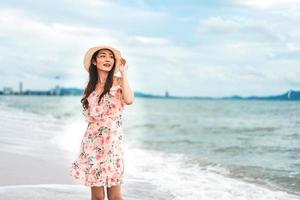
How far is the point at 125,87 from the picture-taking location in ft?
14.9

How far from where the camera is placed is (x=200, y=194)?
7.29 metres

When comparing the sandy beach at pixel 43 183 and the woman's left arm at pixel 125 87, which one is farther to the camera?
the sandy beach at pixel 43 183

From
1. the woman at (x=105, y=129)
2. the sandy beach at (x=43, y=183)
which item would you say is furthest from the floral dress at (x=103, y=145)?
the sandy beach at (x=43, y=183)

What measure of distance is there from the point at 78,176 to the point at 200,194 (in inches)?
121

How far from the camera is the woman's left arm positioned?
4.53 metres

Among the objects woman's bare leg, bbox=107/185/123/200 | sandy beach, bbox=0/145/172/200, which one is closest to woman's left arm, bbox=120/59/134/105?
woman's bare leg, bbox=107/185/123/200

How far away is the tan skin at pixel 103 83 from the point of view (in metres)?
4.54

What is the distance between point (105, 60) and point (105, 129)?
0.59 m

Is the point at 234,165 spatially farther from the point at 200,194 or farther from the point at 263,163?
the point at 200,194

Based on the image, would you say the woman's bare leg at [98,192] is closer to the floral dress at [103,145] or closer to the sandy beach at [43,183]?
the floral dress at [103,145]

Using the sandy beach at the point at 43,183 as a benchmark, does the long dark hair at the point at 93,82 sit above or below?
above

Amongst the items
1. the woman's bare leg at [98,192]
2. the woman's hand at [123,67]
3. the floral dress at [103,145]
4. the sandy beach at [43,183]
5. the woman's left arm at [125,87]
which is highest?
the woman's hand at [123,67]

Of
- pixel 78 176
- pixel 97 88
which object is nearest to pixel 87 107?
pixel 97 88

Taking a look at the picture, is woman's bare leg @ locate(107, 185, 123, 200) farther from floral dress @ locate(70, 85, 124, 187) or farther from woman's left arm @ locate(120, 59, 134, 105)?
woman's left arm @ locate(120, 59, 134, 105)
